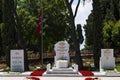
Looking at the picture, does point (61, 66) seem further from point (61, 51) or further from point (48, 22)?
point (48, 22)

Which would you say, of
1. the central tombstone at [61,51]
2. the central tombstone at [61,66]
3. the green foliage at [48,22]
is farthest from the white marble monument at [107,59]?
the green foliage at [48,22]

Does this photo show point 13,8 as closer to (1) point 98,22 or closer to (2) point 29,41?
(1) point 98,22

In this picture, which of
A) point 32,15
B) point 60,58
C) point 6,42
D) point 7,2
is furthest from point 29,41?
point 60,58

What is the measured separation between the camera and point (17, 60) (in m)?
28.5

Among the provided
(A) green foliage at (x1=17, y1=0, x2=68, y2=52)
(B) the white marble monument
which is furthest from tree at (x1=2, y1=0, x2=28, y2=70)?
(A) green foliage at (x1=17, y1=0, x2=68, y2=52)

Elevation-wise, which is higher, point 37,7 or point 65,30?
point 37,7

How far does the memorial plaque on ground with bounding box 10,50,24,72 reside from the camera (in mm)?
28266

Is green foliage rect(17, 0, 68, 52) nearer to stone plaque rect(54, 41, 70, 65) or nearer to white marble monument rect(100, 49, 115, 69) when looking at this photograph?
stone plaque rect(54, 41, 70, 65)

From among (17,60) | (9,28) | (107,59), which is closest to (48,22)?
(9,28)

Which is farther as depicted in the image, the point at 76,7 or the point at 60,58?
the point at 76,7

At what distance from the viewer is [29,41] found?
161ft

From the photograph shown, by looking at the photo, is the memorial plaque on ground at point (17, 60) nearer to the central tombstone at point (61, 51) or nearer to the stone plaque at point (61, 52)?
Result: the central tombstone at point (61, 51)

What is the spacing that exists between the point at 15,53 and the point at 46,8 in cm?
1987

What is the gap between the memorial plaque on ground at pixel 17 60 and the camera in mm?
28266
